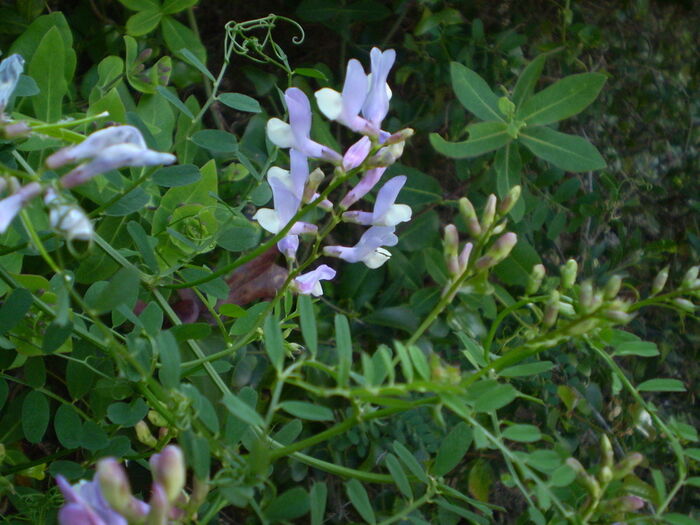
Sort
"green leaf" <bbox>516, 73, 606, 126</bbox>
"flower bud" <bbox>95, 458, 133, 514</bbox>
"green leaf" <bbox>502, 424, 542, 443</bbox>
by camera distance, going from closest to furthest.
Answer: "flower bud" <bbox>95, 458, 133, 514</bbox> → "green leaf" <bbox>502, 424, 542, 443</bbox> → "green leaf" <bbox>516, 73, 606, 126</bbox>

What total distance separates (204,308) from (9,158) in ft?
1.29

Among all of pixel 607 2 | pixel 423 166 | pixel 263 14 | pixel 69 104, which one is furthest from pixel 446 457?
pixel 607 2

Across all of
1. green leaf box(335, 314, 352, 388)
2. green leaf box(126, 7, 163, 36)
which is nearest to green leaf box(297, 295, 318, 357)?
green leaf box(335, 314, 352, 388)

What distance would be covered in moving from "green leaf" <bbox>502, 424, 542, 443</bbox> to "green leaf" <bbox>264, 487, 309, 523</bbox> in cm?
19

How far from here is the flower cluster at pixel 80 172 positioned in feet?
1.55

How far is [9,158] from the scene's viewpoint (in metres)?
0.67

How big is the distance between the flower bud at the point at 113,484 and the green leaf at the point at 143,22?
0.76 m

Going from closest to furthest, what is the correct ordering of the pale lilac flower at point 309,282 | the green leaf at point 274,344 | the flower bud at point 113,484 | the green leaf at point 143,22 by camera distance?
the flower bud at point 113,484 → the green leaf at point 274,344 → the pale lilac flower at point 309,282 → the green leaf at point 143,22

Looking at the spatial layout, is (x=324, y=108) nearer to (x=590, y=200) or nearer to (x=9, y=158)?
(x=9, y=158)

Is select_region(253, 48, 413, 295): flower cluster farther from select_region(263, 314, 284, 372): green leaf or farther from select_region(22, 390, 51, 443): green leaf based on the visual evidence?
select_region(22, 390, 51, 443): green leaf

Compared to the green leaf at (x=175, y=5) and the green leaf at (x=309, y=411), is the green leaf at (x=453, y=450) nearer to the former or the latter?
the green leaf at (x=309, y=411)

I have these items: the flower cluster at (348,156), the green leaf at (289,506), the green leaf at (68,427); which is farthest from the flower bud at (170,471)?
the green leaf at (68,427)

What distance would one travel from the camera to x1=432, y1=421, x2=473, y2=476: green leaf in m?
0.69

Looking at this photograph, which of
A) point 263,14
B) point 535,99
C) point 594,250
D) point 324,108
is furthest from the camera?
point 594,250
